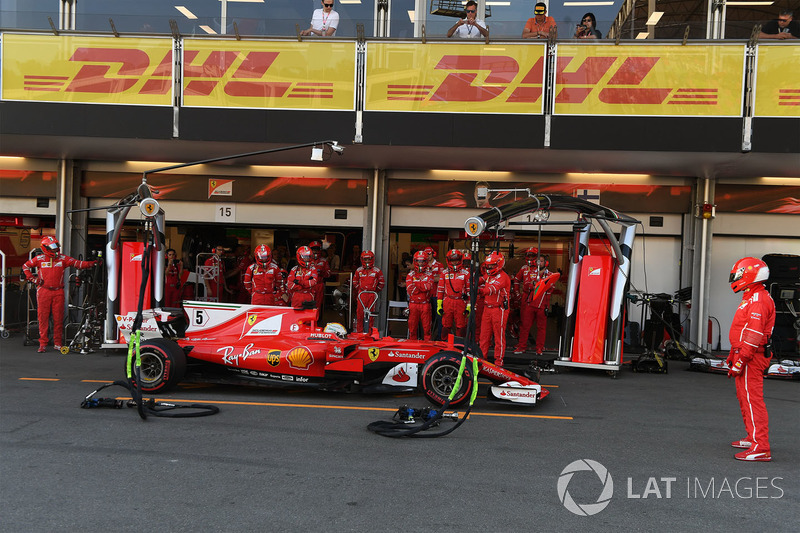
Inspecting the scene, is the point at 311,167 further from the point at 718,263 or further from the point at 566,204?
the point at 718,263

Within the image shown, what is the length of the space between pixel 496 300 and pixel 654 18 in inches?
248

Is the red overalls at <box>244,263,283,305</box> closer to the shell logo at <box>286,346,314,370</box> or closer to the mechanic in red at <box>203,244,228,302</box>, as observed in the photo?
the mechanic in red at <box>203,244,228,302</box>

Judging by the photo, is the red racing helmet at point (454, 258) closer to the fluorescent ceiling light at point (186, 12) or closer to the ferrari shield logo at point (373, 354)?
the ferrari shield logo at point (373, 354)

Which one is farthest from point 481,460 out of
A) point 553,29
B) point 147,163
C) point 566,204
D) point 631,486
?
point 147,163

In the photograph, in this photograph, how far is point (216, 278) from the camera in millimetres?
16188

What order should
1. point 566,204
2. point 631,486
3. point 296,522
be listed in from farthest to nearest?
point 566,204 < point 631,486 < point 296,522

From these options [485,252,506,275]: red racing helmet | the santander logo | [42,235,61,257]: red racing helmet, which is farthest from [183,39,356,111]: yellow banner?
the santander logo

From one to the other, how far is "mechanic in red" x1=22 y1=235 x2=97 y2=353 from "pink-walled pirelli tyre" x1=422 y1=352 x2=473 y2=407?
7884 millimetres

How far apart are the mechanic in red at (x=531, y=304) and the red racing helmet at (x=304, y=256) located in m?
4.55

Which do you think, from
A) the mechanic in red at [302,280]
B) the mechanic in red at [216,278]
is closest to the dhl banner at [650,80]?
the mechanic in red at [302,280]

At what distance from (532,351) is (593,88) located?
568cm

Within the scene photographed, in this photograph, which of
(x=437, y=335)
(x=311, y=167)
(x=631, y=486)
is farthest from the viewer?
(x=311, y=167)

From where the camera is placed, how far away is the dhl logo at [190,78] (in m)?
12.7

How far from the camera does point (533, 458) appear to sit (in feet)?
20.7
